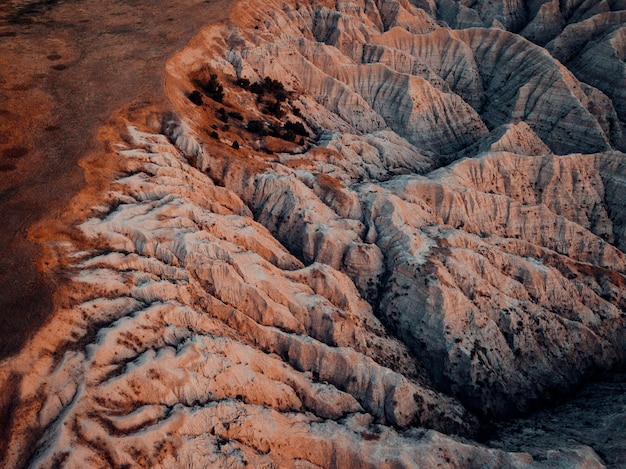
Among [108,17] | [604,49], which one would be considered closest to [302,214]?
[108,17]

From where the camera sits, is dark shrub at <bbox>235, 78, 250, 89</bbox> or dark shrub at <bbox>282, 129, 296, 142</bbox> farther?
dark shrub at <bbox>235, 78, 250, 89</bbox>

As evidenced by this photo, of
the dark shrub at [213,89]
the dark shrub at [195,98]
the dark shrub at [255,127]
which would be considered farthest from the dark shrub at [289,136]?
the dark shrub at [195,98]

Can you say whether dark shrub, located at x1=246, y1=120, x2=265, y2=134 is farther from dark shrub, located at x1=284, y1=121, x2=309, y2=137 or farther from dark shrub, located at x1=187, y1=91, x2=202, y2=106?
dark shrub, located at x1=187, y1=91, x2=202, y2=106

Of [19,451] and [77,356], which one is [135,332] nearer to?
[77,356]

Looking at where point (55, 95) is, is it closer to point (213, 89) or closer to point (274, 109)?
point (213, 89)

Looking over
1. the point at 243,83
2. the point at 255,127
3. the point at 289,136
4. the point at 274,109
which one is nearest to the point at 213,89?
the point at 243,83

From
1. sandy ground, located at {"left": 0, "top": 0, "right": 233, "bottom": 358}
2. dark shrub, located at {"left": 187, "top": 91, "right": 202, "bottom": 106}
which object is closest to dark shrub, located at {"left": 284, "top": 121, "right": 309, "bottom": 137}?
dark shrub, located at {"left": 187, "top": 91, "right": 202, "bottom": 106}
